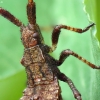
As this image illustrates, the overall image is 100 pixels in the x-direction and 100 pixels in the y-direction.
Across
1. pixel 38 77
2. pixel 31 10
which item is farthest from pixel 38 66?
pixel 31 10

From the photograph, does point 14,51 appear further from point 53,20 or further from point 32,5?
point 32,5

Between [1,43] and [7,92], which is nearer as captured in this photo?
[7,92]

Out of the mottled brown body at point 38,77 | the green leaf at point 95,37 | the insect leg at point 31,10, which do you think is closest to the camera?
the green leaf at point 95,37

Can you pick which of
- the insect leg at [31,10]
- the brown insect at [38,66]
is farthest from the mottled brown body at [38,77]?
the insect leg at [31,10]

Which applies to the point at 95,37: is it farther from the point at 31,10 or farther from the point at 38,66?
the point at 31,10

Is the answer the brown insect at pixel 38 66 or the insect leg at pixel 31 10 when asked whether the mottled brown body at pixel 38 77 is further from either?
the insect leg at pixel 31 10

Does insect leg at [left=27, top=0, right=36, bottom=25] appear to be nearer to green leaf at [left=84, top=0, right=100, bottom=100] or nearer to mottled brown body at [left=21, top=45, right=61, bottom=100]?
mottled brown body at [left=21, top=45, right=61, bottom=100]

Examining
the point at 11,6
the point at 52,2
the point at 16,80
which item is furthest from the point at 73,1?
the point at 16,80

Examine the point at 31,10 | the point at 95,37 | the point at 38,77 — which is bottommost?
the point at 38,77

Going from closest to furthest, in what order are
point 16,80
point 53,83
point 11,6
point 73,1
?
point 53,83 → point 16,80 → point 73,1 → point 11,6
